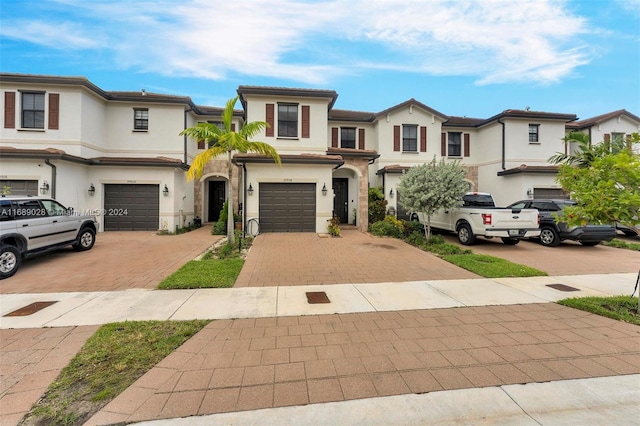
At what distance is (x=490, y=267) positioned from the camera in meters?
7.50

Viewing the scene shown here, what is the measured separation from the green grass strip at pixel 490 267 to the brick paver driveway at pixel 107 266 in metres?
7.71

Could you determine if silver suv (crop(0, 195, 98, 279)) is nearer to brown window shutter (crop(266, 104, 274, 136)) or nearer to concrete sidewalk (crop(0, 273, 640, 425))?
concrete sidewalk (crop(0, 273, 640, 425))

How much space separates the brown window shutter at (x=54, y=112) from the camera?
13656mm

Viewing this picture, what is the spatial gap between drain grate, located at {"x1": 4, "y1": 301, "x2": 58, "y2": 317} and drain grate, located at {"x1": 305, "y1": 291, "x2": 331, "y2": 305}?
14.9 ft

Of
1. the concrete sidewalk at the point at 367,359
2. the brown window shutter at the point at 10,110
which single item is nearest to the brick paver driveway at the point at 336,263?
the concrete sidewalk at the point at 367,359

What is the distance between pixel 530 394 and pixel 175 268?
7.49m

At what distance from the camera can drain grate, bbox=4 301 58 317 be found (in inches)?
180

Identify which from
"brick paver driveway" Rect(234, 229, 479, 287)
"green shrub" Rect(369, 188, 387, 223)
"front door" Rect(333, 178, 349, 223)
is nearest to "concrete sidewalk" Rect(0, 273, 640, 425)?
"brick paver driveway" Rect(234, 229, 479, 287)

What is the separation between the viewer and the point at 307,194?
13742 mm

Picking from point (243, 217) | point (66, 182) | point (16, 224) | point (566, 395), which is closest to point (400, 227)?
point (243, 217)

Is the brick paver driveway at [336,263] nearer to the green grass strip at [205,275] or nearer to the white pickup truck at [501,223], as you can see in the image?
the green grass strip at [205,275]

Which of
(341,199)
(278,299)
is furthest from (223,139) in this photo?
(341,199)

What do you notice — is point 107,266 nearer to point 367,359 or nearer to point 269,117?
point 367,359

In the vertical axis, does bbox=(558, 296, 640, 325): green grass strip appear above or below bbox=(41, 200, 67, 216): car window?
below
